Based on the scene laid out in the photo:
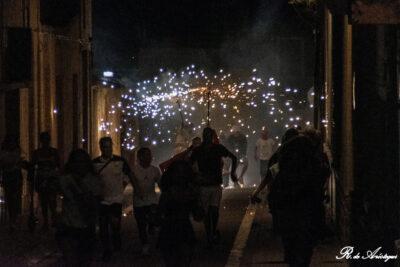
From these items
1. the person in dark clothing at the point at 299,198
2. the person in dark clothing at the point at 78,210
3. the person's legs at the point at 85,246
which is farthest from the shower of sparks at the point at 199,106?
the person in dark clothing at the point at 299,198

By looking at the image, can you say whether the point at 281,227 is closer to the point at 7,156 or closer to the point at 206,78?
the point at 7,156

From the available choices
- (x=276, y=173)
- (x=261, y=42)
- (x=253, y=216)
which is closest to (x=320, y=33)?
(x=253, y=216)

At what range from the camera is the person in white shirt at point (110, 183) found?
12781mm

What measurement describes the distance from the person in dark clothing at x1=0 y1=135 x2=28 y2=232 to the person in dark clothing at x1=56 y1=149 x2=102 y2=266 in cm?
606

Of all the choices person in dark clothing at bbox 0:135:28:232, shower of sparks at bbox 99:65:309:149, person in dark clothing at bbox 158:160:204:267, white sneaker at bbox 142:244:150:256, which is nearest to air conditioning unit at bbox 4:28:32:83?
person in dark clothing at bbox 0:135:28:232

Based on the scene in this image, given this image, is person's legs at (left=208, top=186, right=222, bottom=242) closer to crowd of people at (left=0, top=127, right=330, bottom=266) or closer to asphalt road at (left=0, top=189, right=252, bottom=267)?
asphalt road at (left=0, top=189, right=252, bottom=267)

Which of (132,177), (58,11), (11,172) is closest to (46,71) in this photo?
(58,11)

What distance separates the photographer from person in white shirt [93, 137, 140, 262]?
12781 mm

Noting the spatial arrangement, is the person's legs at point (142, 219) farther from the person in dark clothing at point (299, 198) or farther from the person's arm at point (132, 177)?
the person in dark clothing at point (299, 198)

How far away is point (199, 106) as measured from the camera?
3366 cm

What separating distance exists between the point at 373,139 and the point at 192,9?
3686 centimetres

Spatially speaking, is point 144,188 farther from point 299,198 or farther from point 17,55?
point 17,55

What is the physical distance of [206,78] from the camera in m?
→ 31.5

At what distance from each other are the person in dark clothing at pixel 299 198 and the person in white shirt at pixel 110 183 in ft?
12.5
